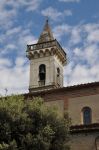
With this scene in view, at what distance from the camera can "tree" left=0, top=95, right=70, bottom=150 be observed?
80.8ft

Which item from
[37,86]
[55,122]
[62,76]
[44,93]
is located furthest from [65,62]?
[55,122]

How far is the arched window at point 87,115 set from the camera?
1228 inches

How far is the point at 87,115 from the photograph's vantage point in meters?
31.5

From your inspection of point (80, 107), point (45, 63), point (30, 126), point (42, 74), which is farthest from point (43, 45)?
point (30, 126)

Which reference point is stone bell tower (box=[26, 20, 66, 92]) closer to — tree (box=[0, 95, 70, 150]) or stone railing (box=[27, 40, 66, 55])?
stone railing (box=[27, 40, 66, 55])

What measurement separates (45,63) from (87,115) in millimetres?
17850

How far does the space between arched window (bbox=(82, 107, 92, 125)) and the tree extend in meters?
4.30

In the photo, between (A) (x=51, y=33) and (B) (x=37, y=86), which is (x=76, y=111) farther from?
(A) (x=51, y=33)

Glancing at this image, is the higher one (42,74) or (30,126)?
(42,74)

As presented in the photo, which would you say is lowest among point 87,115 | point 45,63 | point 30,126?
point 30,126

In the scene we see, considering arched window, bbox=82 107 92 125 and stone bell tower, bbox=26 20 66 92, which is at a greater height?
stone bell tower, bbox=26 20 66 92

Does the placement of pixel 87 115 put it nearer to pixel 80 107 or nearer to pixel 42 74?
pixel 80 107

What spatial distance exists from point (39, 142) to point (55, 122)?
7.47 feet

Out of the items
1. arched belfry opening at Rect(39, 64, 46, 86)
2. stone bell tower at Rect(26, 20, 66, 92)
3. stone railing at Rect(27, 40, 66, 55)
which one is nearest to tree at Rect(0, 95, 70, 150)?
stone bell tower at Rect(26, 20, 66, 92)
